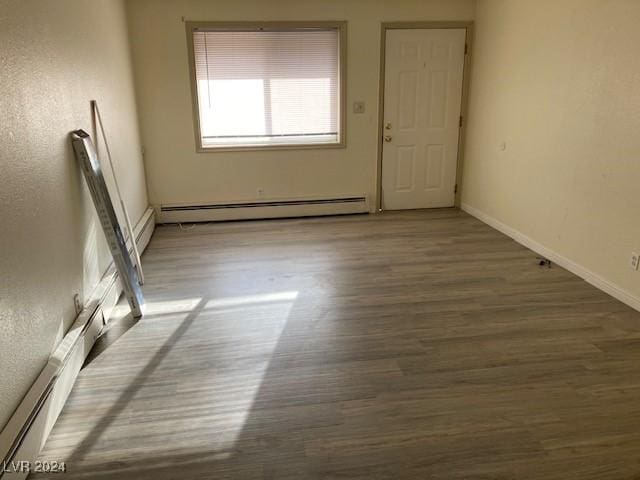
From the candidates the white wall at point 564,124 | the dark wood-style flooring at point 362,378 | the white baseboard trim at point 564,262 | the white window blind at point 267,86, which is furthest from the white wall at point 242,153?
the dark wood-style flooring at point 362,378

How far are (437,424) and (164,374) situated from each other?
4.73 ft

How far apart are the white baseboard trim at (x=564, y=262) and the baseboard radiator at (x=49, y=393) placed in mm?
3525

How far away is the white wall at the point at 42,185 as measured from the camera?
6.33 feet

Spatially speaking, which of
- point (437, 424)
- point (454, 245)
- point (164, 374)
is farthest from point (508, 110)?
point (164, 374)

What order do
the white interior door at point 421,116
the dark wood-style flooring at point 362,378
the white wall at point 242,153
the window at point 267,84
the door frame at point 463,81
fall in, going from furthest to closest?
the white interior door at point 421,116
the door frame at point 463,81
the window at point 267,84
the white wall at point 242,153
the dark wood-style flooring at point 362,378

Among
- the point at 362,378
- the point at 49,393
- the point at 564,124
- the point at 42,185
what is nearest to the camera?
the point at 49,393

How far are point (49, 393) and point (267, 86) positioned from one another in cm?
398

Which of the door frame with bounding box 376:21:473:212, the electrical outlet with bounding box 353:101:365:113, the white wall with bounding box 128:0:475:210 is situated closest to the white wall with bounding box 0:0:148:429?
the white wall with bounding box 128:0:475:210

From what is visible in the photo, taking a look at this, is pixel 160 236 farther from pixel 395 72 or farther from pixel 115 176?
pixel 395 72

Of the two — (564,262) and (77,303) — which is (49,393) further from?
(564,262)

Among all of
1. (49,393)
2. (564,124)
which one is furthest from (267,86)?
(49,393)

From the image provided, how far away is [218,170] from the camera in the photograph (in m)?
5.35

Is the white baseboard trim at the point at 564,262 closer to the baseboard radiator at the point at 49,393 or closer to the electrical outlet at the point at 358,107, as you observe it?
the electrical outlet at the point at 358,107

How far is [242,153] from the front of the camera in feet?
17.5
